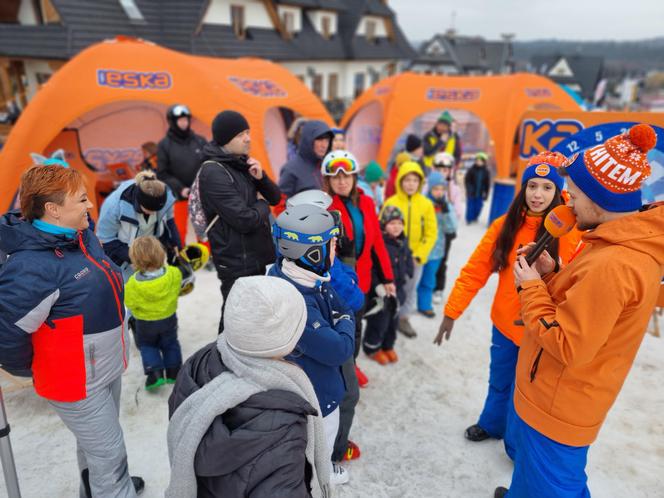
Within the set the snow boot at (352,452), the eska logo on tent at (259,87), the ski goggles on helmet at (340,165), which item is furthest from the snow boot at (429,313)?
the eska logo on tent at (259,87)

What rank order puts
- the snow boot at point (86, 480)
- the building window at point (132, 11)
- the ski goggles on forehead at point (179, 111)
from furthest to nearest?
the building window at point (132, 11), the ski goggles on forehead at point (179, 111), the snow boot at point (86, 480)

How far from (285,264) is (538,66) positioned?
60281 millimetres

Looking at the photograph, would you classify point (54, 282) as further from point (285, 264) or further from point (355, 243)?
point (355, 243)

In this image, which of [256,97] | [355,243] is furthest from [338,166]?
[256,97]

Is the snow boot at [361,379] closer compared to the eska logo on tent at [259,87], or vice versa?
the snow boot at [361,379]

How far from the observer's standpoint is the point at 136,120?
6.87m

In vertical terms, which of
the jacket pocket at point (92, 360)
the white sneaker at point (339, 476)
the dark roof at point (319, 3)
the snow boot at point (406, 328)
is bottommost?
the snow boot at point (406, 328)

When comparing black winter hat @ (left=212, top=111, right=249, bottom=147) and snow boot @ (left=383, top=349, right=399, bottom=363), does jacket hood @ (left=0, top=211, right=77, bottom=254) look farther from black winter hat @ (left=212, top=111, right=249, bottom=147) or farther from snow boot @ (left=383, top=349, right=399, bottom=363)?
snow boot @ (left=383, top=349, right=399, bottom=363)

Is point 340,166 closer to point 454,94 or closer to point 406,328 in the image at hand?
point 406,328

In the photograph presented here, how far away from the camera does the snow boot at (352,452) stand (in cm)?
282

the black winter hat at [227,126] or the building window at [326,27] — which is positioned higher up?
the building window at [326,27]

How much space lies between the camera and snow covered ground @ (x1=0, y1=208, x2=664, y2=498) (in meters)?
2.66

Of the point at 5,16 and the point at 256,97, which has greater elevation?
the point at 5,16

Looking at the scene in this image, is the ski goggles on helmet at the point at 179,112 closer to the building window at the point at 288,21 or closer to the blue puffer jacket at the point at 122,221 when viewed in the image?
the blue puffer jacket at the point at 122,221
